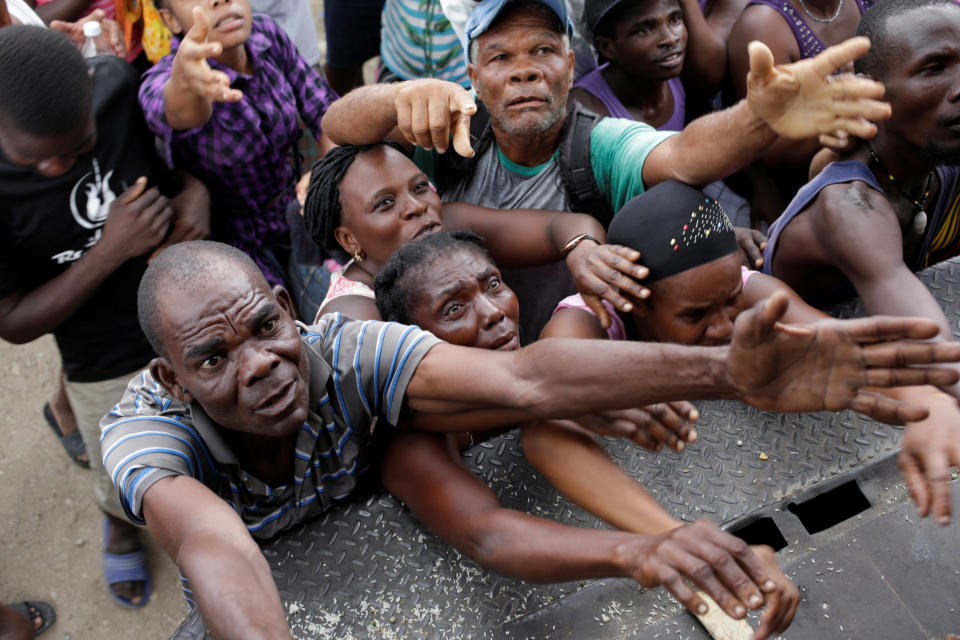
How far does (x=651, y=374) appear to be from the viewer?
1.58m

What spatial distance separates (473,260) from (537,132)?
53 centimetres

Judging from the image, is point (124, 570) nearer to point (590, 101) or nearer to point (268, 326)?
point (268, 326)

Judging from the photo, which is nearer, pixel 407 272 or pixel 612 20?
pixel 407 272

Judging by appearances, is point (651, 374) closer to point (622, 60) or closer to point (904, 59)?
point (904, 59)

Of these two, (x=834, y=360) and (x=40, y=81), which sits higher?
(x=834, y=360)

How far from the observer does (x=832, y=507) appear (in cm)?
221

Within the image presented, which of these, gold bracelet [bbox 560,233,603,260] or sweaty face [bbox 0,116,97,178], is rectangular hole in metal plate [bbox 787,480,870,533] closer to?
gold bracelet [bbox 560,233,603,260]

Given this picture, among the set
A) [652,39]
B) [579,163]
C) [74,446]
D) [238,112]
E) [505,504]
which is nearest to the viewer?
[505,504]

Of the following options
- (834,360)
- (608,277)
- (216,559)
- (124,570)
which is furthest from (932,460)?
(124,570)

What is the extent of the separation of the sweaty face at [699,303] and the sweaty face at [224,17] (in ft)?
5.87

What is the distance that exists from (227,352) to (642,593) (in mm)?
1186

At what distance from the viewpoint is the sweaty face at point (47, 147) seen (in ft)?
7.88

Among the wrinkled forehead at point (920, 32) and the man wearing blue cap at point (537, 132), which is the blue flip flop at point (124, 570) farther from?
the wrinkled forehead at point (920, 32)

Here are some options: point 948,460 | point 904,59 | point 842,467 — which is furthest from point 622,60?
point 948,460
